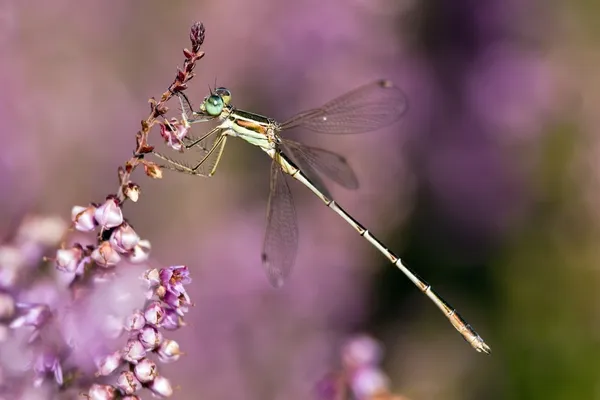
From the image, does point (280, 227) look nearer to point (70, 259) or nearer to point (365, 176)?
point (365, 176)

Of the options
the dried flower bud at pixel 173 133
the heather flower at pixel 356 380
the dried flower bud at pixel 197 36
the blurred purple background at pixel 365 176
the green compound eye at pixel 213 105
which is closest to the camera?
the dried flower bud at pixel 197 36

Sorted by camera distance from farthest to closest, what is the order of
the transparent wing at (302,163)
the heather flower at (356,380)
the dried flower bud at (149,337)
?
1. the transparent wing at (302,163)
2. the heather flower at (356,380)
3. the dried flower bud at (149,337)

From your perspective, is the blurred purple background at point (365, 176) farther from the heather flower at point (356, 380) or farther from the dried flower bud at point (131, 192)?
the dried flower bud at point (131, 192)

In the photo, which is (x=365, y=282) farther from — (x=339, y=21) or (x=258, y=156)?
(x=339, y=21)

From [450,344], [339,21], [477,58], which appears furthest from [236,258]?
[477,58]

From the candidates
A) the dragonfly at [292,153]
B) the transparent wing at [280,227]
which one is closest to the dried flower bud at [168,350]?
the dragonfly at [292,153]

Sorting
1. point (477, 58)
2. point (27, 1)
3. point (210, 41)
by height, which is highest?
point (27, 1)

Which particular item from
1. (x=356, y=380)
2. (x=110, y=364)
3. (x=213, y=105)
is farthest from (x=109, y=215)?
(x=356, y=380)
